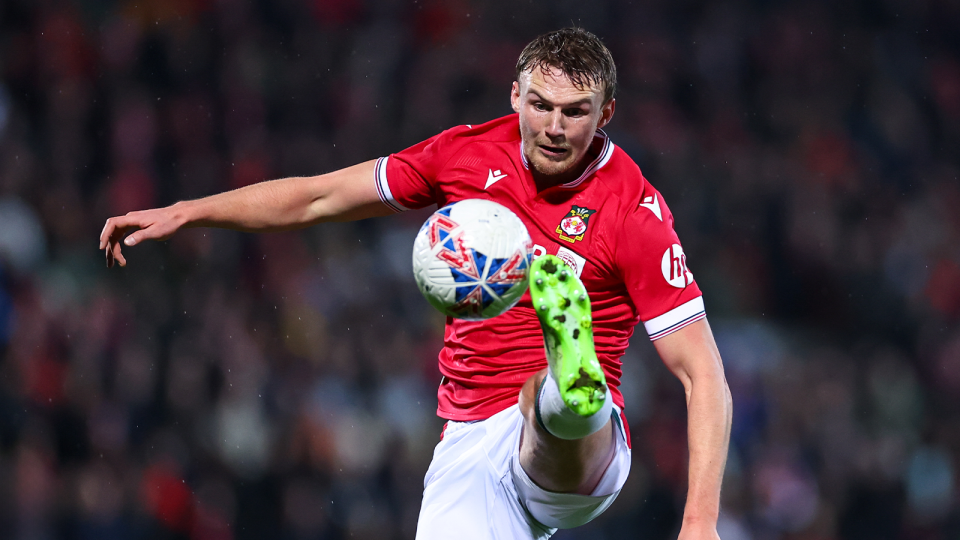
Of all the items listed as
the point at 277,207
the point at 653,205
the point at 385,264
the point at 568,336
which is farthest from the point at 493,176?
the point at 385,264

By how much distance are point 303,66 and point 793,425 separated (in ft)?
16.6

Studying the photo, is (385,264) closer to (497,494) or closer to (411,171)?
(411,171)

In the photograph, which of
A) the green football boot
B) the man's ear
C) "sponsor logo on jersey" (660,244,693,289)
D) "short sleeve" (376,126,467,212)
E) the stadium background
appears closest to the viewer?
the green football boot

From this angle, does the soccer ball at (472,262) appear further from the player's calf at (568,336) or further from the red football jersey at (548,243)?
the red football jersey at (548,243)

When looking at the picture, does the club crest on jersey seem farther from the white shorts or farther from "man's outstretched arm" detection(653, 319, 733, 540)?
the white shorts

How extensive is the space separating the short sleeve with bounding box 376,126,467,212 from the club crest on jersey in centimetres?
54

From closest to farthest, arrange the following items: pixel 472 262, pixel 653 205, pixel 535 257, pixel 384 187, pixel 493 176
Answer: pixel 472 262, pixel 535 257, pixel 653 205, pixel 493 176, pixel 384 187

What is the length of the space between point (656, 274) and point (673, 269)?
64 millimetres

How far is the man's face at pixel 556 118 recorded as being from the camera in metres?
3.42

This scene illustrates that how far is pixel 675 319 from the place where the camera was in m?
3.35

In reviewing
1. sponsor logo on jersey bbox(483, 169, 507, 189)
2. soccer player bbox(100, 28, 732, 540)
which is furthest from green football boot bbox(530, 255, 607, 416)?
sponsor logo on jersey bbox(483, 169, 507, 189)

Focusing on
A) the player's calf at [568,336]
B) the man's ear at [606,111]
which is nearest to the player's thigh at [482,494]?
the player's calf at [568,336]

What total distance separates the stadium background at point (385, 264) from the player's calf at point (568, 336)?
430cm

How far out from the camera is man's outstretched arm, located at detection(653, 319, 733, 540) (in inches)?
124
